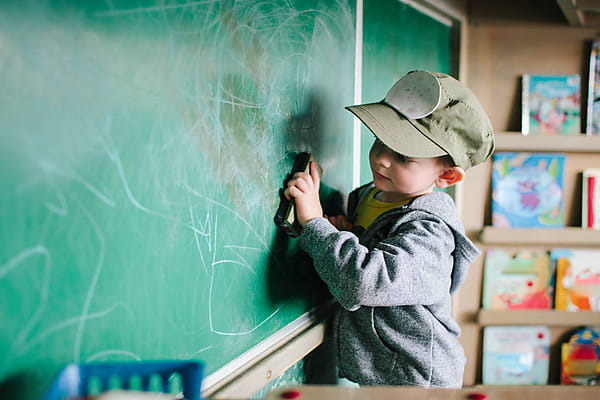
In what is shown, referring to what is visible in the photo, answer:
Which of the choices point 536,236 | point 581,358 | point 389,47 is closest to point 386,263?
point 389,47

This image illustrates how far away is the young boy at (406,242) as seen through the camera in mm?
1006

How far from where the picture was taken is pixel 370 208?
4.10ft

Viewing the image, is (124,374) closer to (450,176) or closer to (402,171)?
(402,171)

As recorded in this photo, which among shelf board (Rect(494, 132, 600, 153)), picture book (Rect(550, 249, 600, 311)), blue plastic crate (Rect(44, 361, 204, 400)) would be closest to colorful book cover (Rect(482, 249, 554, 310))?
picture book (Rect(550, 249, 600, 311))

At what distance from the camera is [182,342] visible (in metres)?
0.80

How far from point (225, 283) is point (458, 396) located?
0.41 meters

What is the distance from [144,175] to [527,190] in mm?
1857

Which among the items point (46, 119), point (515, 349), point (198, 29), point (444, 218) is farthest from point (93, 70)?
point (515, 349)

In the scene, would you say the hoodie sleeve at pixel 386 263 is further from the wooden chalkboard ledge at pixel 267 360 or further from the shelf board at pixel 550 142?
the shelf board at pixel 550 142

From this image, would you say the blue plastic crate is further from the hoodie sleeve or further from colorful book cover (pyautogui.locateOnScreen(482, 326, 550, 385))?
colorful book cover (pyautogui.locateOnScreen(482, 326, 550, 385))

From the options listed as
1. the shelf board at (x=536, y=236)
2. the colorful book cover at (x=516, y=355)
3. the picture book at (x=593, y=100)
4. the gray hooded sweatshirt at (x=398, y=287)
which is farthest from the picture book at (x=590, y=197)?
the gray hooded sweatshirt at (x=398, y=287)

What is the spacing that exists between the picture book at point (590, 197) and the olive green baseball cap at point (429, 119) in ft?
4.13

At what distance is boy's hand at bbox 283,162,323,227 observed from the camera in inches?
42.3

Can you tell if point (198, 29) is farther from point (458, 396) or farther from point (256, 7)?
point (458, 396)
